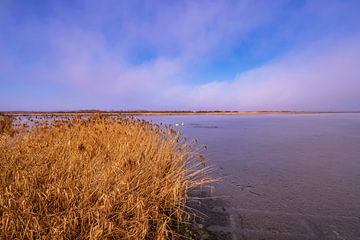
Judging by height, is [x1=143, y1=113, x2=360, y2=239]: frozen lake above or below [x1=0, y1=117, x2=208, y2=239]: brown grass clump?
below

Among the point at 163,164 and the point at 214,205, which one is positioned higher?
the point at 163,164

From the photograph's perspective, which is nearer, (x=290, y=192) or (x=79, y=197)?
(x=79, y=197)

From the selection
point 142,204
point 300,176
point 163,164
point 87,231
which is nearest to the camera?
point 87,231

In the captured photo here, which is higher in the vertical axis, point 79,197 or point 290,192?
point 79,197

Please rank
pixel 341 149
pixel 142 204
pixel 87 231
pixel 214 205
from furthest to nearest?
pixel 341 149 → pixel 214 205 → pixel 142 204 → pixel 87 231

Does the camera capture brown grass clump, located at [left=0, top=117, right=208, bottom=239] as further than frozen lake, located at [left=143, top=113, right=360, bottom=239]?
No

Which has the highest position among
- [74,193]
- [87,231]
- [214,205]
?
[74,193]

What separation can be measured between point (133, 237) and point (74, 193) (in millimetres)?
927

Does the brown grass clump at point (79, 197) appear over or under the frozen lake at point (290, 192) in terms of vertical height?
over

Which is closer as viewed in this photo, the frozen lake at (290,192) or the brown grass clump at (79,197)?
the brown grass clump at (79,197)

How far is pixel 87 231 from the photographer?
2.70 m

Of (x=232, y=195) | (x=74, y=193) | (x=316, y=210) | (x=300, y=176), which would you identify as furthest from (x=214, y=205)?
(x=300, y=176)

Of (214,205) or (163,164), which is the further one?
(163,164)

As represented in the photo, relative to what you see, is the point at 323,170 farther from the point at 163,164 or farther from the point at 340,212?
the point at 163,164
